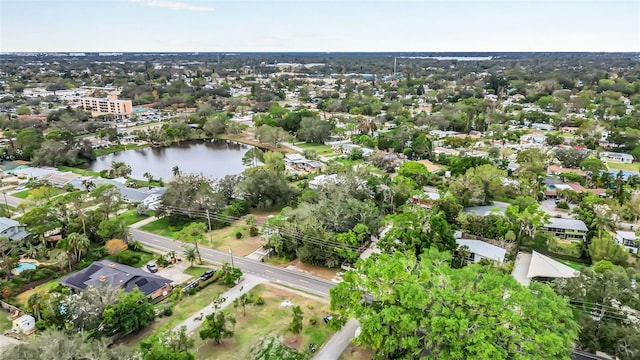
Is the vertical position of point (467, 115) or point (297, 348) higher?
point (467, 115)

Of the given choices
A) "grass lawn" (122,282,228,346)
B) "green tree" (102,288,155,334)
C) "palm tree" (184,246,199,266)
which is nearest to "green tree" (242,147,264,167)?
"palm tree" (184,246,199,266)

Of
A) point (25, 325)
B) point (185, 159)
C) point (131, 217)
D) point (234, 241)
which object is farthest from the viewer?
point (185, 159)

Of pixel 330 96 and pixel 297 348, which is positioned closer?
pixel 297 348

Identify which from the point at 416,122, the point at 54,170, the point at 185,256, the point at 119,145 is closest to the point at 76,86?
the point at 119,145

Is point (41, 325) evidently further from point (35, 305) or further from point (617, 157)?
point (617, 157)

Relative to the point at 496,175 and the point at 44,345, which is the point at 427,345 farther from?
the point at 496,175

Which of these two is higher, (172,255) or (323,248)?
(323,248)

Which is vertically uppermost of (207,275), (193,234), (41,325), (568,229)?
(193,234)

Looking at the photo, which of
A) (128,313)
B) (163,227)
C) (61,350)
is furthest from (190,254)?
(61,350)

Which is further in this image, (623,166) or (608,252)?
(623,166)
